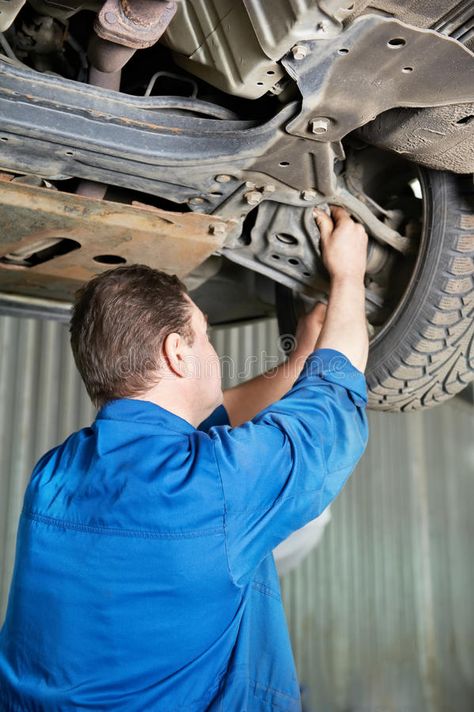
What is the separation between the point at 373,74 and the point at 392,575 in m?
6.32

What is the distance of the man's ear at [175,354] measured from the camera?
1.39m

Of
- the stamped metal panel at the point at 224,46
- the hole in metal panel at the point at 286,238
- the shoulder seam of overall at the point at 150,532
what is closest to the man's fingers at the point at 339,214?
the hole in metal panel at the point at 286,238

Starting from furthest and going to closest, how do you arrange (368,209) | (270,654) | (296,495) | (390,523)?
(390,523) → (368,209) → (270,654) → (296,495)

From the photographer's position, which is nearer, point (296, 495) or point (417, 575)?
point (296, 495)

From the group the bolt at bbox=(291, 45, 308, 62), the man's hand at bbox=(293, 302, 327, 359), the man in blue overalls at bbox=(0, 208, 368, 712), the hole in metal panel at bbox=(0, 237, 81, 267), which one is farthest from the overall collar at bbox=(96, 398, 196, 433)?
the man's hand at bbox=(293, 302, 327, 359)

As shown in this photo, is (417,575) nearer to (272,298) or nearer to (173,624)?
(272,298)

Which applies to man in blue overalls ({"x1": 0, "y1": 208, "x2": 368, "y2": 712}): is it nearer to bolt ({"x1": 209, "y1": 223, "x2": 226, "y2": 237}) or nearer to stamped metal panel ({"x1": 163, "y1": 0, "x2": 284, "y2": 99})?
bolt ({"x1": 209, "y1": 223, "x2": 226, "y2": 237})

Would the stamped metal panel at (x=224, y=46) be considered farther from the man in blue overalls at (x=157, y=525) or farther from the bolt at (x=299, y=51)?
the man in blue overalls at (x=157, y=525)

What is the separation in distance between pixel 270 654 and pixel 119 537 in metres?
0.43

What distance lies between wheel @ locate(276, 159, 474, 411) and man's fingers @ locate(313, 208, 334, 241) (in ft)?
0.39

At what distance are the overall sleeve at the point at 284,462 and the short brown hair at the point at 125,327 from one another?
0.18 meters

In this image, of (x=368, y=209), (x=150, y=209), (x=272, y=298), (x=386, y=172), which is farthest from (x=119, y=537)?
(x=272, y=298)

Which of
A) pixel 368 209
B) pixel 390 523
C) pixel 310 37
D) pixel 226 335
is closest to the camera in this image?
pixel 310 37

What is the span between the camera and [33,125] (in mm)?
1333
